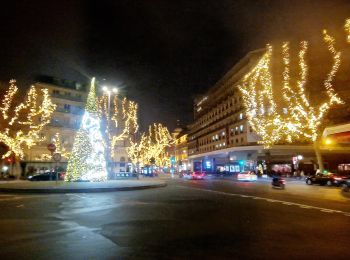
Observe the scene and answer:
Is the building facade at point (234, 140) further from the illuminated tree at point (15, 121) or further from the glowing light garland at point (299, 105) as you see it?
the illuminated tree at point (15, 121)

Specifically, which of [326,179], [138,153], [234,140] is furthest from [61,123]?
[326,179]

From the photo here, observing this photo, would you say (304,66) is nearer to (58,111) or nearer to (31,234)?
(31,234)

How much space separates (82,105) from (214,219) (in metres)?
63.4

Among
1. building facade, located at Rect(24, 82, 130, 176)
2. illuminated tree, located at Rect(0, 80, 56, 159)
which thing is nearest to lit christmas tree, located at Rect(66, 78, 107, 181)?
illuminated tree, located at Rect(0, 80, 56, 159)

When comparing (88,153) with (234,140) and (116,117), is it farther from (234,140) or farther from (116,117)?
(234,140)

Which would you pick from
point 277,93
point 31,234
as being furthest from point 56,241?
point 277,93

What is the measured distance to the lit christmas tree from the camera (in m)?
32.2

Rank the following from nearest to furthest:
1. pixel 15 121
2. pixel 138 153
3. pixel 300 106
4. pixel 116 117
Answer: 1. pixel 300 106
2. pixel 15 121
3. pixel 116 117
4. pixel 138 153

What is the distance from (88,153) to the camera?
106 ft

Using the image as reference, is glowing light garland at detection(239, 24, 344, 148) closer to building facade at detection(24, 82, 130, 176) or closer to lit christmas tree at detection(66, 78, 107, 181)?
lit christmas tree at detection(66, 78, 107, 181)

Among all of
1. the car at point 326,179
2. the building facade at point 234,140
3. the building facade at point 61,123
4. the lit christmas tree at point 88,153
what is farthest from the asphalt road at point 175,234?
the building facade at point 61,123

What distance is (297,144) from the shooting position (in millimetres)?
59750

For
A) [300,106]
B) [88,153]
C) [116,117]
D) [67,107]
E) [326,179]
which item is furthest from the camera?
[67,107]

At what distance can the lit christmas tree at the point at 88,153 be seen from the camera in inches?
1266
